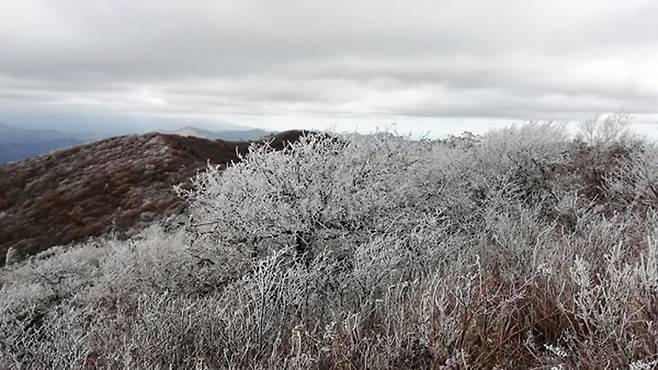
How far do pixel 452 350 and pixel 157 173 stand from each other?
94.6ft

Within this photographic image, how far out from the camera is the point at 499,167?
1566cm

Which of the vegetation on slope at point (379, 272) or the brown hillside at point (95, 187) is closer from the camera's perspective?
the vegetation on slope at point (379, 272)

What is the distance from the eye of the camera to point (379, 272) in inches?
236

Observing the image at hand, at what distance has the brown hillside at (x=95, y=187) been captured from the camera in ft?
80.7

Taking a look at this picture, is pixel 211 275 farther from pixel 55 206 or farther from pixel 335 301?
pixel 55 206

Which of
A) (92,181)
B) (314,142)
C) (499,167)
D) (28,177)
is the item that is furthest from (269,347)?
(28,177)

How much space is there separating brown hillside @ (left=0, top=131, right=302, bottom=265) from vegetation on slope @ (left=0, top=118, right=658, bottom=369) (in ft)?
15.6

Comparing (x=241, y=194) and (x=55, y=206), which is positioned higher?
(x=241, y=194)

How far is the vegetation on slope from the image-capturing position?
363 centimetres

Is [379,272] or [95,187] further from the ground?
[379,272]

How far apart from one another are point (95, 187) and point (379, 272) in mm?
28831

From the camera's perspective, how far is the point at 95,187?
30719 mm

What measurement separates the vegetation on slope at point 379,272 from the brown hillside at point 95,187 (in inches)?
187

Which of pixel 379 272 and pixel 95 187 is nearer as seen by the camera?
pixel 379 272
